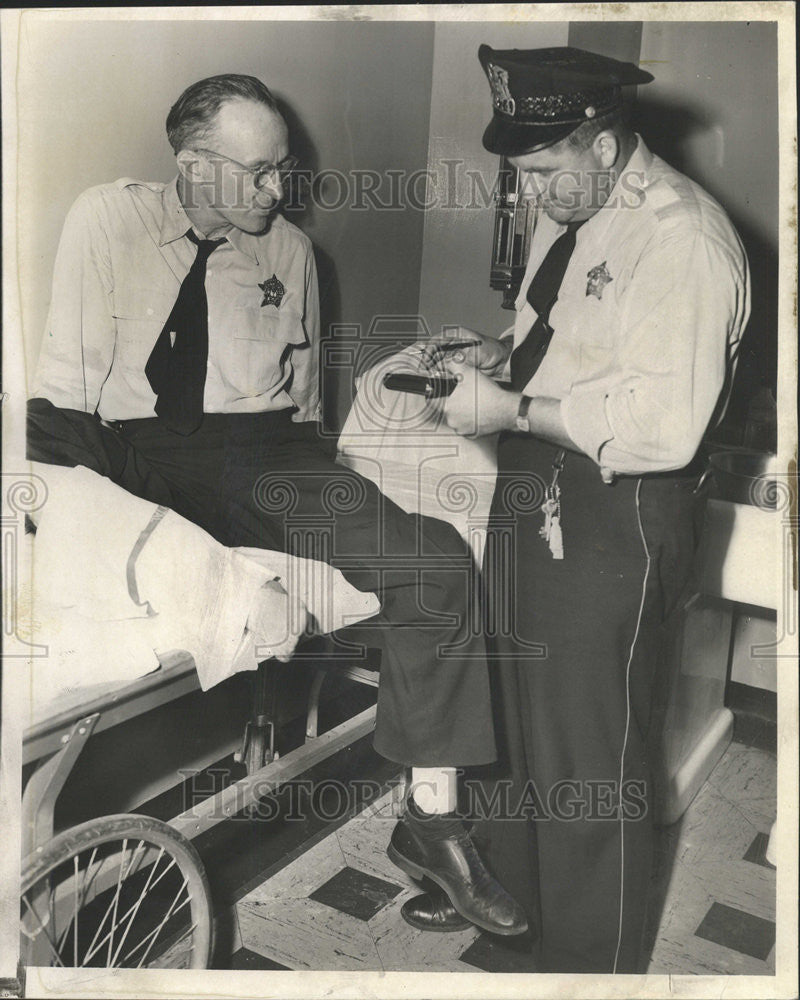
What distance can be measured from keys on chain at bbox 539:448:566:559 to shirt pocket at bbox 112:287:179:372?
0.72 metres

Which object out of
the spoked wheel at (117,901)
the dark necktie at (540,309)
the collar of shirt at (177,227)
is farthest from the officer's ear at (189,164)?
the spoked wheel at (117,901)

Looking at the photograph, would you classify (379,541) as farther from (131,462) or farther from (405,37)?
(405,37)

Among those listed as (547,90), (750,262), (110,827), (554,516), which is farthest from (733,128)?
(110,827)

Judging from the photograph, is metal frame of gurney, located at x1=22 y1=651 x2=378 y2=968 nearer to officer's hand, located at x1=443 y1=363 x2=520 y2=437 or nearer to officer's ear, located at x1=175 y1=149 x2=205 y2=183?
officer's hand, located at x1=443 y1=363 x2=520 y2=437

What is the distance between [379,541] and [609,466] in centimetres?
41

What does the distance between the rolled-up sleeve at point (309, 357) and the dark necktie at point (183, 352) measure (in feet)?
0.50

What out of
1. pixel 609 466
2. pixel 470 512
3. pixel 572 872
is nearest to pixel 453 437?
pixel 470 512

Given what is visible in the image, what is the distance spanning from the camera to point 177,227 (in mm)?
1686

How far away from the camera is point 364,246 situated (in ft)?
5.56

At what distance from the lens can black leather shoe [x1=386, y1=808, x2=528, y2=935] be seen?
181 cm

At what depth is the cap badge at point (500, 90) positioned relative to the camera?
1.63 metres

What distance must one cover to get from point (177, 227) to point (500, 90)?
588 millimetres

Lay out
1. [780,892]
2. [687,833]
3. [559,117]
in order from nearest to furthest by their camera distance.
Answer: [559,117], [780,892], [687,833]

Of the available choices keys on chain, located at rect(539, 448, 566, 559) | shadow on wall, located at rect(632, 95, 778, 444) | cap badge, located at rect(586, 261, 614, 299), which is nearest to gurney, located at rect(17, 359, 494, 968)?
keys on chain, located at rect(539, 448, 566, 559)
